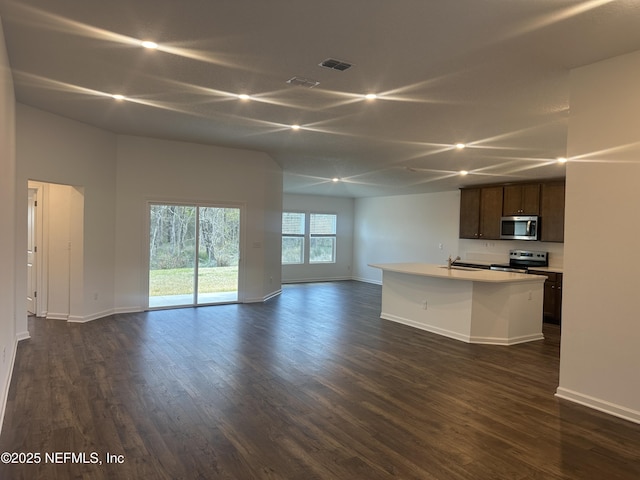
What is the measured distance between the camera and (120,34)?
9.50 feet

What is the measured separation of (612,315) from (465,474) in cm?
180

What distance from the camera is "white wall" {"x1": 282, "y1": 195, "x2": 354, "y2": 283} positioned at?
37.6 feet

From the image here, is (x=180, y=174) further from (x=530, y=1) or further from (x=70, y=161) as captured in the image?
(x=530, y=1)

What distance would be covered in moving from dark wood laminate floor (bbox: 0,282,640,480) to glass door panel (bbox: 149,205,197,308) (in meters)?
1.45

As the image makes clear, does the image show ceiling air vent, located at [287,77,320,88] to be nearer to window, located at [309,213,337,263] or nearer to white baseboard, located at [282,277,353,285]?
white baseboard, located at [282,277,353,285]

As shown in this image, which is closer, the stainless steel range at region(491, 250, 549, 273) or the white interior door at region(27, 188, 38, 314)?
the white interior door at region(27, 188, 38, 314)

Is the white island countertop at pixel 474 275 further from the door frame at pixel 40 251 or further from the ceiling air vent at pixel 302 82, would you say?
the door frame at pixel 40 251

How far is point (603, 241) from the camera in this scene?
324cm

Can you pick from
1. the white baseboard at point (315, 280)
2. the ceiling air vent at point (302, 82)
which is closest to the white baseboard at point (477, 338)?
the ceiling air vent at point (302, 82)

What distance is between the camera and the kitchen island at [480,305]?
5312mm

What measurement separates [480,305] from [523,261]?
140 inches

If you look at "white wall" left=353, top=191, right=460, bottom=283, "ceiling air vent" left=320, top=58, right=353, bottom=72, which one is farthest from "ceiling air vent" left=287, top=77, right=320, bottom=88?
"white wall" left=353, top=191, right=460, bottom=283

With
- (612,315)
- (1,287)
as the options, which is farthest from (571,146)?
(1,287)

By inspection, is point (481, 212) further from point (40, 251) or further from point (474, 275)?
point (40, 251)
